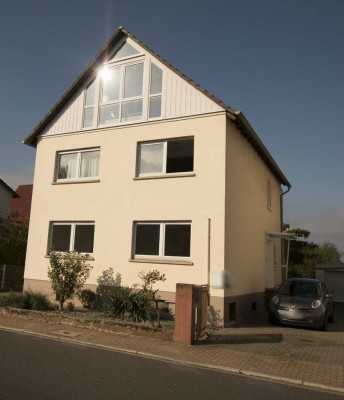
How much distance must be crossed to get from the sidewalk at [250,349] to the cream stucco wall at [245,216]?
88.6 inches

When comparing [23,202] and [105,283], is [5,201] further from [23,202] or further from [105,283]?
[105,283]

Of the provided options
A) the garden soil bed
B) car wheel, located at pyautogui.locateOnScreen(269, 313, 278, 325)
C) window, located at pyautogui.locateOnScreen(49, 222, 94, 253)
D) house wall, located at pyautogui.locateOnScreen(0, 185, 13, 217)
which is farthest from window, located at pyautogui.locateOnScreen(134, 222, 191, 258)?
house wall, located at pyautogui.locateOnScreen(0, 185, 13, 217)

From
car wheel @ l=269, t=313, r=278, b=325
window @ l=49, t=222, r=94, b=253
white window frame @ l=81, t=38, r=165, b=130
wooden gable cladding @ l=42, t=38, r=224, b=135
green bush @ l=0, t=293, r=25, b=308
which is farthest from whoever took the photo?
window @ l=49, t=222, r=94, b=253

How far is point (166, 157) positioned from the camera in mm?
13828

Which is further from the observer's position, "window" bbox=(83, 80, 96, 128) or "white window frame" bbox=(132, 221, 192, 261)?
"window" bbox=(83, 80, 96, 128)

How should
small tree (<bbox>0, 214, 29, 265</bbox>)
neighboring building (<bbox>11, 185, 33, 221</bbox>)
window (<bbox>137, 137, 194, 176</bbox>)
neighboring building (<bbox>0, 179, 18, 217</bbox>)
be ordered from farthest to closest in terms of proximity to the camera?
neighboring building (<bbox>11, 185, 33, 221</bbox>), neighboring building (<bbox>0, 179, 18, 217</bbox>), small tree (<bbox>0, 214, 29, 265</bbox>), window (<bbox>137, 137, 194, 176</bbox>)

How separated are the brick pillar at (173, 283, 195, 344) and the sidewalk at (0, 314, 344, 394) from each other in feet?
0.80

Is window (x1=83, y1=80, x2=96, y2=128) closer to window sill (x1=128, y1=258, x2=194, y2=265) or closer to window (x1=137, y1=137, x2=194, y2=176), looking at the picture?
window (x1=137, y1=137, x2=194, y2=176)

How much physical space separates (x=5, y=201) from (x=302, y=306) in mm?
23643

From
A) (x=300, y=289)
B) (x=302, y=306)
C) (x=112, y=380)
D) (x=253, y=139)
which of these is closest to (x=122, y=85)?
(x=253, y=139)

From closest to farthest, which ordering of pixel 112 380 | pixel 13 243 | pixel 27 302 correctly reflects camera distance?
1. pixel 112 380
2. pixel 27 302
3. pixel 13 243

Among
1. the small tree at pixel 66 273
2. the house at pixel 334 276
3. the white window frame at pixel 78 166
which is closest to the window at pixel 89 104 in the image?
the white window frame at pixel 78 166

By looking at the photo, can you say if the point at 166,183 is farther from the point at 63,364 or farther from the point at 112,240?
the point at 63,364

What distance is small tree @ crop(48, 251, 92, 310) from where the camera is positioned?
43.0ft
